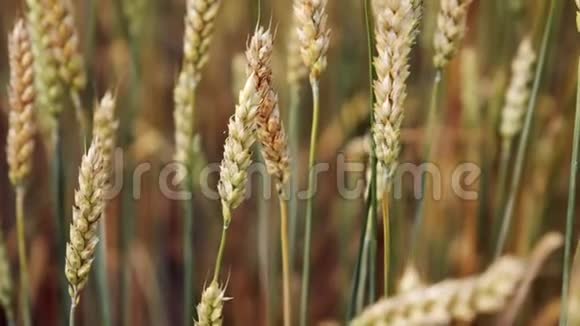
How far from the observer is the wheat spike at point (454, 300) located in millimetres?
556

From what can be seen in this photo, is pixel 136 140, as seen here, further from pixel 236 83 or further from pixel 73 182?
pixel 236 83

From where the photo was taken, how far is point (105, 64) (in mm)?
1663

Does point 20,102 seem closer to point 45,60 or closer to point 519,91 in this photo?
point 45,60

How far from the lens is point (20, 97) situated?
883 mm

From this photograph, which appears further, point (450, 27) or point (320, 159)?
point (320, 159)

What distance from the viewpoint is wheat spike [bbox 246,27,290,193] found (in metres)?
0.68

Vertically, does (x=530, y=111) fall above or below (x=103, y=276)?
above

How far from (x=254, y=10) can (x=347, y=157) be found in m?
0.30

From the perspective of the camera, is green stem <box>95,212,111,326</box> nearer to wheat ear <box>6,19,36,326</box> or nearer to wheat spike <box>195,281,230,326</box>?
wheat ear <box>6,19,36,326</box>

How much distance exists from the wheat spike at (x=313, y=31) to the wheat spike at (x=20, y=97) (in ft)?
0.92

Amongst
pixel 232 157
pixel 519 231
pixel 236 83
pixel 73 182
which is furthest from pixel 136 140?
pixel 232 157

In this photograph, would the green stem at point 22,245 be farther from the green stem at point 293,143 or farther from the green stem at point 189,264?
the green stem at point 293,143

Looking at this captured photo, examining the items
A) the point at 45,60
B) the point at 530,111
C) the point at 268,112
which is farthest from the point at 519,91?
the point at 45,60

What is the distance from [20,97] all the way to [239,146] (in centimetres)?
30
